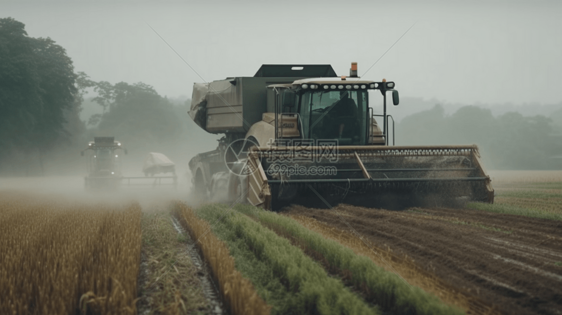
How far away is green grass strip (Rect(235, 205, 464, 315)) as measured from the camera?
4410 millimetres

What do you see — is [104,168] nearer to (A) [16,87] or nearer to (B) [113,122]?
(A) [16,87]

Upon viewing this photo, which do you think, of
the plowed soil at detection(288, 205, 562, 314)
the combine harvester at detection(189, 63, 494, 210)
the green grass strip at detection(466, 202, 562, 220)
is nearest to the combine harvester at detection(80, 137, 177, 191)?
the combine harvester at detection(189, 63, 494, 210)

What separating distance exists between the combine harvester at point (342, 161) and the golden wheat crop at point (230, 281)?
3.47 metres

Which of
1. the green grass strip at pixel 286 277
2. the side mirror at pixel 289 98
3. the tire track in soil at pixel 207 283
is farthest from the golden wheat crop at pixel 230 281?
the side mirror at pixel 289 98

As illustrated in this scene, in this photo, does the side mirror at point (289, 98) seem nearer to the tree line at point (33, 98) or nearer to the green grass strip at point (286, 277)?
the green grass strip at point (286, 277)

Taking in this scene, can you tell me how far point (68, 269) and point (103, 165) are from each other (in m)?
21.4

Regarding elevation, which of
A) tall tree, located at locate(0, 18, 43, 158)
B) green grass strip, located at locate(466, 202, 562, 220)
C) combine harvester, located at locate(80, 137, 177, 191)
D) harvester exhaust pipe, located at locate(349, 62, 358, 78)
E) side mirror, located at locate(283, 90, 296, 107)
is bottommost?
green grass strip, located at locate(466, 202, 562, 220)

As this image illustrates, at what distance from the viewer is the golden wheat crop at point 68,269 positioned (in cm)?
455

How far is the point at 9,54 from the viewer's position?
4575 centimetres

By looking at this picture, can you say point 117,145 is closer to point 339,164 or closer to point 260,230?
point 339,164

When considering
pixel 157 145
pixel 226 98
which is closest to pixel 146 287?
pixel 226 98

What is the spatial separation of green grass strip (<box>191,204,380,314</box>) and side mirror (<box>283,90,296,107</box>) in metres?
4.16

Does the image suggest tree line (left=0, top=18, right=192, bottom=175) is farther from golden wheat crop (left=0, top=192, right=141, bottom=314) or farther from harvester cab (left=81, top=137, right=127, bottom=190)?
golden wheat crop (left=0, top=192, right=141, bottom=314)

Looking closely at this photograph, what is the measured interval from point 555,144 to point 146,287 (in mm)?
74041
